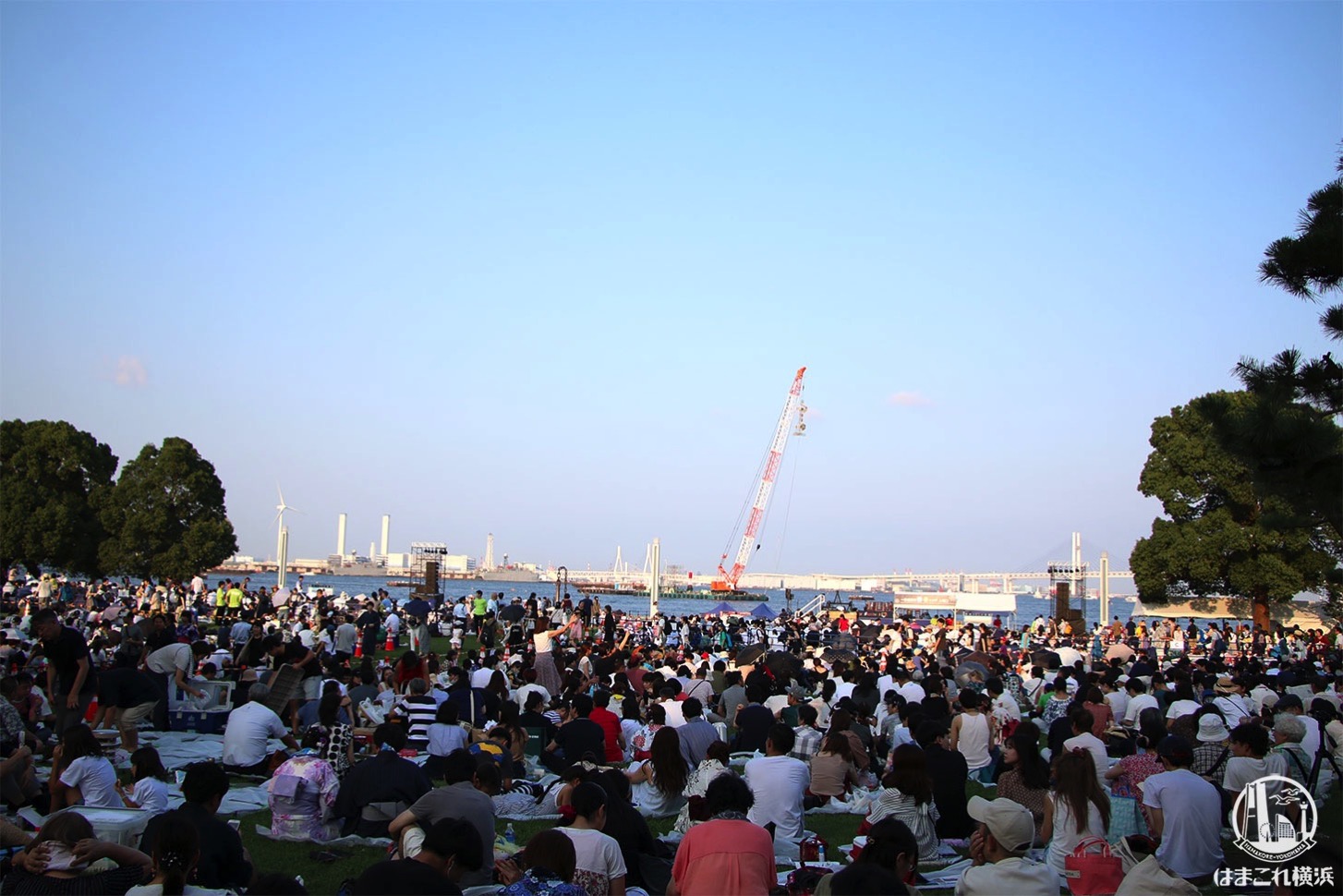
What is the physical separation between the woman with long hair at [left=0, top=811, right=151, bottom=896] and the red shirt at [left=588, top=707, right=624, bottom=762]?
6251 mm

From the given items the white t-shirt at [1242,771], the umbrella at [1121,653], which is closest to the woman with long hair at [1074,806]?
the white t-shirt at [1242,771]

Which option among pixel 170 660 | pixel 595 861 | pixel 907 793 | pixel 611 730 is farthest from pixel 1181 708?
pixel 170 660

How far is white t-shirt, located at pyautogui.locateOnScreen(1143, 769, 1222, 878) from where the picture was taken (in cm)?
755

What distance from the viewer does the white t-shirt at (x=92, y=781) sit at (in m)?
7.89

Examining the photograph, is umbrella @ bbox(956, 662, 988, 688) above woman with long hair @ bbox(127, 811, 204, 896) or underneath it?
underneath

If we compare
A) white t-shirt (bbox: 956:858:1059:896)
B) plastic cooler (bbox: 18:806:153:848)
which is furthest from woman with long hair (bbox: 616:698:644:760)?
white t-shirt (bbox: 956:858:1059:896)

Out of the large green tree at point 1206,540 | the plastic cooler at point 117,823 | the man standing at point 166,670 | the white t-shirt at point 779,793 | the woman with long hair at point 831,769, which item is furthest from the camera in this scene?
the large green tree at point 1206,540

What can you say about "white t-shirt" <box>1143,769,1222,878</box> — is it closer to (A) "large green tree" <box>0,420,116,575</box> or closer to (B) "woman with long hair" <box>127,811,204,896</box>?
(B) "woman with long hair" <box>127,811,204,896</box>

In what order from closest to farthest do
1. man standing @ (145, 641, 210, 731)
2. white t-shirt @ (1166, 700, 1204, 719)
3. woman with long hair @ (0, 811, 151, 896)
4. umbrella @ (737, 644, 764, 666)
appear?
1. woman with long hair @ (0, 811, 151, 896)
2. white t-shirt @ (1166, 700, 1204, 719)
3. man standing @ (145, 641, 210, 731)
4. umbrella @ (737, 644, 764, 666)

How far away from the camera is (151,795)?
769 cm

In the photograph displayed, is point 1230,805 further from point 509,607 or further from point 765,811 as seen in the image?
point 509,607

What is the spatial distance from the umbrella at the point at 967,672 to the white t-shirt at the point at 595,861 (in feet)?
40.2

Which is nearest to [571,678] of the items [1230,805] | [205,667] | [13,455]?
[205,667]

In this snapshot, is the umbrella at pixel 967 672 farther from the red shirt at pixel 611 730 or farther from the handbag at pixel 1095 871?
the handbag at pixel 1095 871
